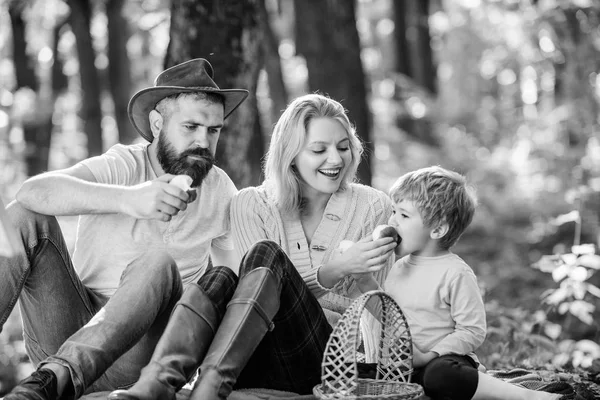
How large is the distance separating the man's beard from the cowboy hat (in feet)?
0.77

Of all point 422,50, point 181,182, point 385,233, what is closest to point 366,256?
point 385,233

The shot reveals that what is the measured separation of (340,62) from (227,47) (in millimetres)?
2270

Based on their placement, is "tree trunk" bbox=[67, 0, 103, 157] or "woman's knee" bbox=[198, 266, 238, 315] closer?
"woman's knee" bbox=[198, 266, 238, 315]

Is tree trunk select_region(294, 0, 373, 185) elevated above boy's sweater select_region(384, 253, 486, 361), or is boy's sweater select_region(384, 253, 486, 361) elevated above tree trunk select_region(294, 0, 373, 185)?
tree trunk select_region(294, 0, 373, 185)

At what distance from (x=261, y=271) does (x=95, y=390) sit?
3.54ft

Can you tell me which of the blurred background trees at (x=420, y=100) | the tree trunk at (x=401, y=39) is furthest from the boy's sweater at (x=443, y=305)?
the tree trunk at (x=401, y=39)

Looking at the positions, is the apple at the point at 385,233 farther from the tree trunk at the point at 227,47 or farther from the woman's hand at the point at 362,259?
the tree trunk at the point at 227,47

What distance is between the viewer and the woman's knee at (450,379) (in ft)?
11.4

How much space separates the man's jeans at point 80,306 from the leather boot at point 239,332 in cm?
37

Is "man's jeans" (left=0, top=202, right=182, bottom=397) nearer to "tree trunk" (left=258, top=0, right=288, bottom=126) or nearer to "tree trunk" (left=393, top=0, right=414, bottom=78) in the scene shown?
"tree trunk" (left=258, top=0, right=288, bottom=126)

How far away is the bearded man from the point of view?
3.36 meters

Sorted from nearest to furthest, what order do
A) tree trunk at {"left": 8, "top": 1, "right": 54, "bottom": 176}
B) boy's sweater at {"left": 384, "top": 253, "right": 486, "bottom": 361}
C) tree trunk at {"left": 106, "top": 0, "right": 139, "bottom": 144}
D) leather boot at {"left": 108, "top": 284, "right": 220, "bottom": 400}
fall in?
leather boot at {"left": 108, "top": 284, "right": 220, "bottom": 400} → boy's sweater at {"left": 384, "top": 253, "right": 486, "bottom": 361} → tree trunk at {"left": 106, "top": 0, "right": 139, "bottom": 144} → tree trunk at {"left": 8, "top": 1, "right": 54, "bottom": 176}

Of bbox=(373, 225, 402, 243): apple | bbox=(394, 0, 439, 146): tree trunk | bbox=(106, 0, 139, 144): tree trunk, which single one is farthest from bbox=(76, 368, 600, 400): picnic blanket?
bbox=(394, 0, 439, 146): tree trunk

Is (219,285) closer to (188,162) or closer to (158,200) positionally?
(158,200)
